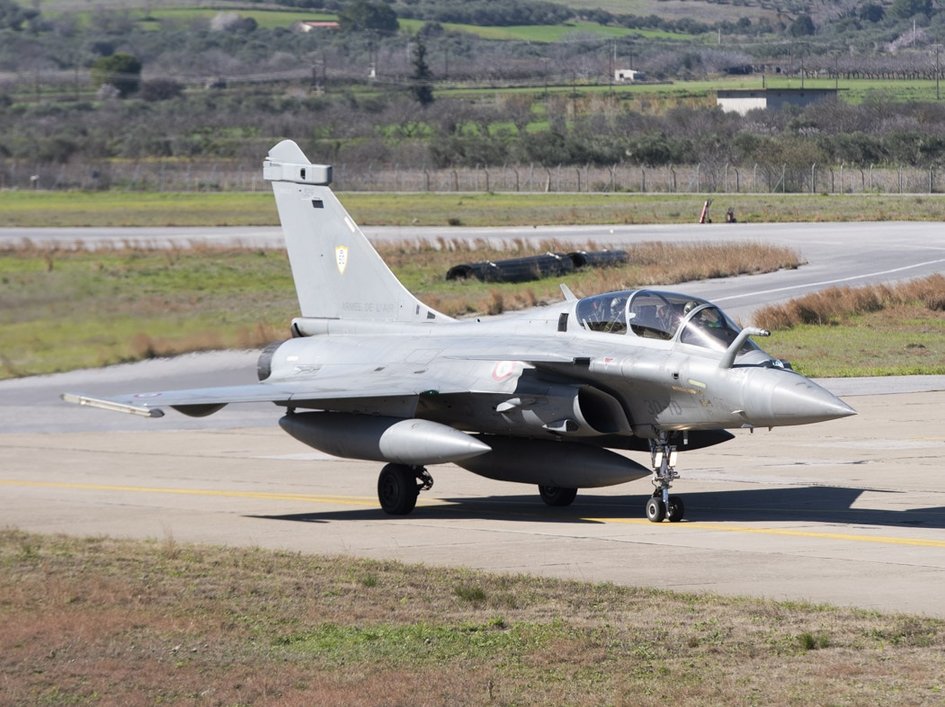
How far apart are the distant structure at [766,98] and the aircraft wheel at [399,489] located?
126 m

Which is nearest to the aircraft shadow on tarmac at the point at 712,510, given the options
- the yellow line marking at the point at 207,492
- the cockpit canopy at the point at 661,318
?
the yellow line marking at the point at 207,492

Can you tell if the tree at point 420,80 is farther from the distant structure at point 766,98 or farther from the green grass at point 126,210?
the green grass at point 126,210

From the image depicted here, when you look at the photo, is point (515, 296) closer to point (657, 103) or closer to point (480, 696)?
point (480, 696)

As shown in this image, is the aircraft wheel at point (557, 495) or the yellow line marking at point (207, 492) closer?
the aircraft wheel at point (557, 495)

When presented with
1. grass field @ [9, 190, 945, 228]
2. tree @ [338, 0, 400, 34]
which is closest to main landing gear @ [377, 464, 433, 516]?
grass field @ [9, 190, 945, 228]

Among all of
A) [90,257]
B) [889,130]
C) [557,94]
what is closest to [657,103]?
[557,94]

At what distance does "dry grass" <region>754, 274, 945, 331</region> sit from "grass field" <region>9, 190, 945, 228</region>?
29.4 meters

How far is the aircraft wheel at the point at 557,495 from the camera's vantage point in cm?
2039

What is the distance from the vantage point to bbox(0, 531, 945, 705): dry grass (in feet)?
34.9

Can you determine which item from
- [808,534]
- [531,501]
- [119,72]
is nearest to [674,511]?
[808,534]

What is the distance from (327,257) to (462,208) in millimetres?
64920

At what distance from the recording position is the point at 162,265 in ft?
173

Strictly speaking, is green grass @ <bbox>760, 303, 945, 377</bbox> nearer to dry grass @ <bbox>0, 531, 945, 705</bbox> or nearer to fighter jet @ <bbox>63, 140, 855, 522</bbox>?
fighter jet @ <bbox>63, 140, 855, 522</bbox>

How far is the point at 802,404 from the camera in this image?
16.5 metres
